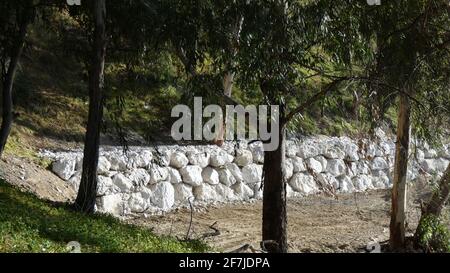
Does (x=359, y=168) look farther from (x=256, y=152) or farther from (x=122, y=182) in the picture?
(x=122, y=182)

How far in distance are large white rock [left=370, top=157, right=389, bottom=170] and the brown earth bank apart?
1787mm

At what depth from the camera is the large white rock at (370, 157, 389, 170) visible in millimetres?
17484

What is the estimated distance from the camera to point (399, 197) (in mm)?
12320

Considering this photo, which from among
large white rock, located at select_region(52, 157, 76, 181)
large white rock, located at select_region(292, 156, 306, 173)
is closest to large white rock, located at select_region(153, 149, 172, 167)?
large white rock, located at select_region(52, 157, 76, 181)

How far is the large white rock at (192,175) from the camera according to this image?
13492 millimetres

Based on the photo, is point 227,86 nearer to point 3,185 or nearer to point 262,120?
point 262,120

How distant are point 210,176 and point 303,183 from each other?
9.47 ft

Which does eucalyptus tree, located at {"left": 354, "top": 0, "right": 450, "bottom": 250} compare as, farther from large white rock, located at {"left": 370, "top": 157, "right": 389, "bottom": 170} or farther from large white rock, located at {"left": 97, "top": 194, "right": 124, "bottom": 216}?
large white rock, located at {"left": 370, "top": 157, "right": 389, "bottom": 170}

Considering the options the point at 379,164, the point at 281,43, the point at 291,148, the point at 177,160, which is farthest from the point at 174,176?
the point at 379,164

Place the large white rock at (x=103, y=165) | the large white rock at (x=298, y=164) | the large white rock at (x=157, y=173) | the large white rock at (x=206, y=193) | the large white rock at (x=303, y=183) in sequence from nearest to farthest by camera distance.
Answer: the large white rock at (x=103, y=165), the large white rock at (x=157, y=173), the large white rock at (x=206, y=193), the large white rock at (x=303, y=183), the large white rock at (x=298, y=164)

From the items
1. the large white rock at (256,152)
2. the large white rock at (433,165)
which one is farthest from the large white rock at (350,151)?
the large white rock at (256,152)

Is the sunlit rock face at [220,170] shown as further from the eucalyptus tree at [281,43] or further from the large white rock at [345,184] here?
the eucalyptus tree at [281,43]

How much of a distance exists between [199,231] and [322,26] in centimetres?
511
